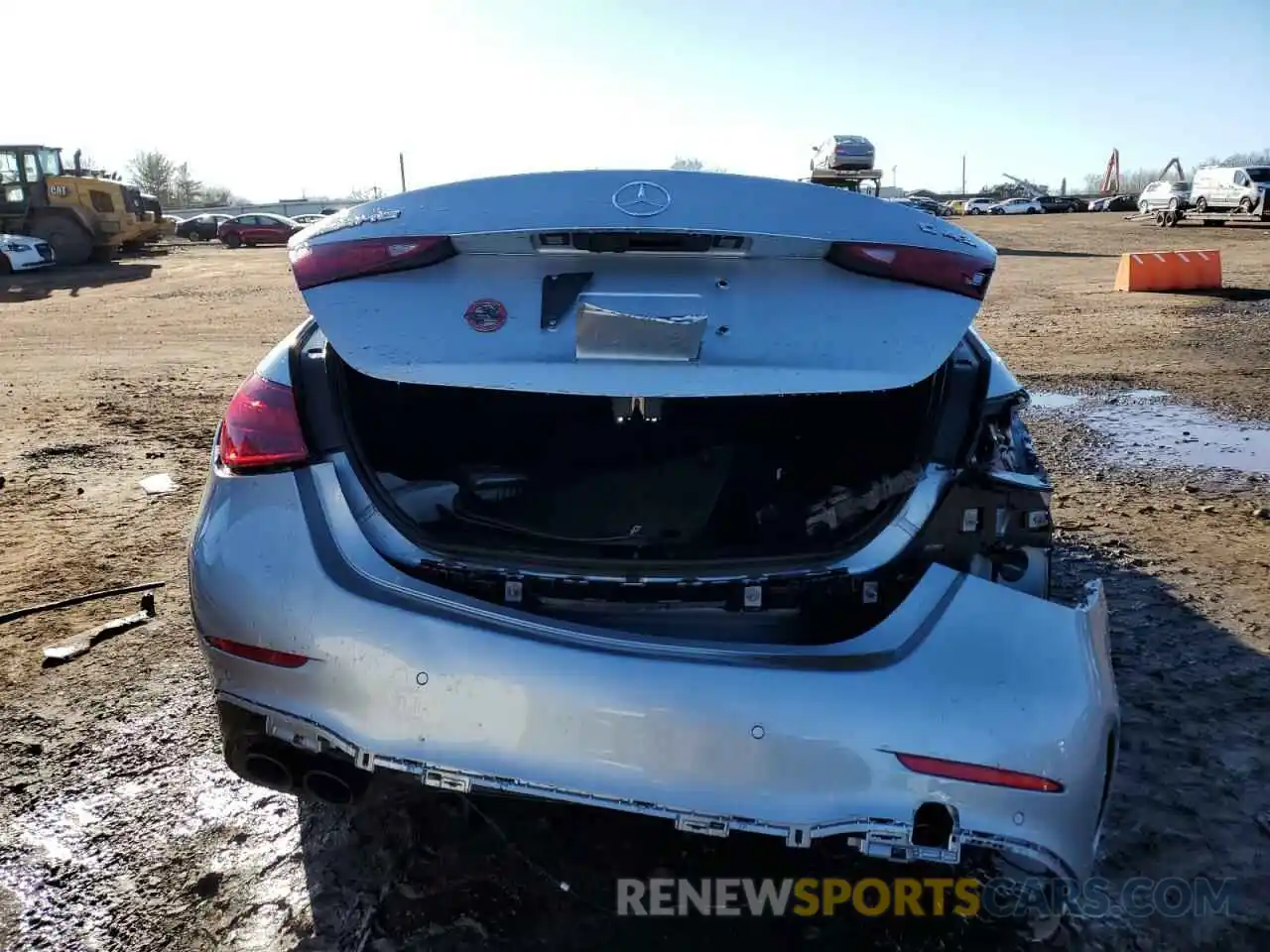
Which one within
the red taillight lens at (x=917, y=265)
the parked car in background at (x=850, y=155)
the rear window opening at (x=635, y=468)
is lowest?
the rear window opening at (x=635, y=468)

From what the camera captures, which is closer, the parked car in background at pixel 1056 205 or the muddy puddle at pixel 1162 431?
the muddy puddle at pixel 1162 431

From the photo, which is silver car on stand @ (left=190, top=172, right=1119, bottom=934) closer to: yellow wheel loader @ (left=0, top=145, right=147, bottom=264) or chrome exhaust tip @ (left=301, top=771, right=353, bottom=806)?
chrome exhaust tip @ (left=301, top=771, right=353, bottom=806)

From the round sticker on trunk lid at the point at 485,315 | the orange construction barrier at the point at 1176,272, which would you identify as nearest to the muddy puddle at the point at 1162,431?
the round sticker on trunk lid at the point at 485,315

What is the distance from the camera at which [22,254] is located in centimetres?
2211

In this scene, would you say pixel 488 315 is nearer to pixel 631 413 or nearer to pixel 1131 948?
pixel 631 413

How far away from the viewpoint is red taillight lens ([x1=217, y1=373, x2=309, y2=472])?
209 cm

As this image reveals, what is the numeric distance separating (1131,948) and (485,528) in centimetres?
170

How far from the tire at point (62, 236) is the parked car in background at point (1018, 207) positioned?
45.3m

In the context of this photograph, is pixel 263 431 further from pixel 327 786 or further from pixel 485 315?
pixel 327 786

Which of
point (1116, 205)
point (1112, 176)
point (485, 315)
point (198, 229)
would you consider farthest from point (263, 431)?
point (1112, 176)

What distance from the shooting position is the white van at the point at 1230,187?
31.0 meters

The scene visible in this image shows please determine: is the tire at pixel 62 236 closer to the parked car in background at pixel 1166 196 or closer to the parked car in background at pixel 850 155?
the parked car in background at pixel 850 155

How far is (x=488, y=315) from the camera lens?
196cm

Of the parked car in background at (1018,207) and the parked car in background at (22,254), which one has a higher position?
the parked car in background at (1018,207)
